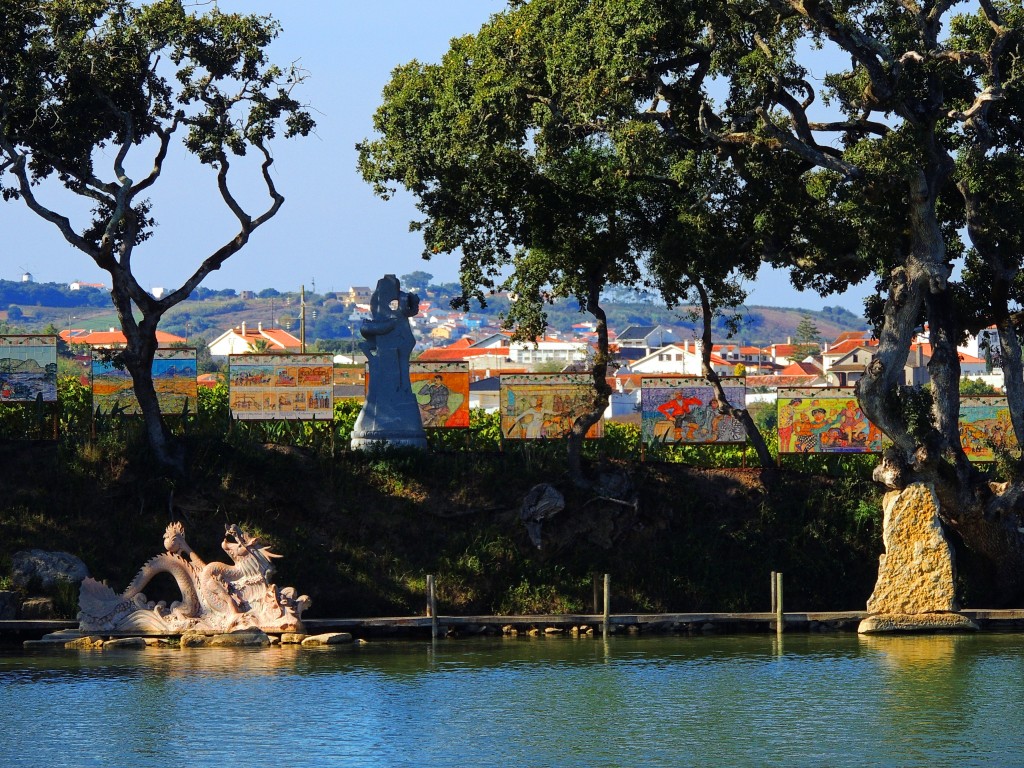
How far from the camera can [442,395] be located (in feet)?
124

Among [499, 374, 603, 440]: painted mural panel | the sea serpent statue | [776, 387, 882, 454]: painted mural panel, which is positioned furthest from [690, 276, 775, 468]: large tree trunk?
the sea serpent statue

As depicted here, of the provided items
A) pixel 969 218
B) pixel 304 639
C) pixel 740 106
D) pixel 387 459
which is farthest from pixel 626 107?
pixel 304 639

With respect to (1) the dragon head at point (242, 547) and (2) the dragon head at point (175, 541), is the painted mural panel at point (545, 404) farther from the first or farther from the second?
(2) the dragon head at point (175, 541)

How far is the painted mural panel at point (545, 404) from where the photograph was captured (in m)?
37.2

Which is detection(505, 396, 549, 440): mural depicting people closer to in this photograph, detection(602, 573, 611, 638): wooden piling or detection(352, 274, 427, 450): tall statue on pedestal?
detection(352, 274, 427, 450): tall statue on pedestal

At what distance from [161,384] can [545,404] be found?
27.3ft

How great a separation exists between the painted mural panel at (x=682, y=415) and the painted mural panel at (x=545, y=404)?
4.65 feet

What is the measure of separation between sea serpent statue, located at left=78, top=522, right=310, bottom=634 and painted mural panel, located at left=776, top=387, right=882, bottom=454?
1202 cm

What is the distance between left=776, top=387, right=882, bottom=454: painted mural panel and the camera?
122 feet

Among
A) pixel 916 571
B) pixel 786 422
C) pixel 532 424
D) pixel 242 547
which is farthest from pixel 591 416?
pixel 242 547

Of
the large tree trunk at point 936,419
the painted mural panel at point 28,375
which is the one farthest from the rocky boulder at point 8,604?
the large tree trunk at point 936,419

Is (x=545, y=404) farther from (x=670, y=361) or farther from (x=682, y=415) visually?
(x=670, y=361)

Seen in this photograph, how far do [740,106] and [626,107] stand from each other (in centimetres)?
260

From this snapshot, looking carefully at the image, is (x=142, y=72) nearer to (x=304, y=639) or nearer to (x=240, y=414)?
(x=240, y=414)
